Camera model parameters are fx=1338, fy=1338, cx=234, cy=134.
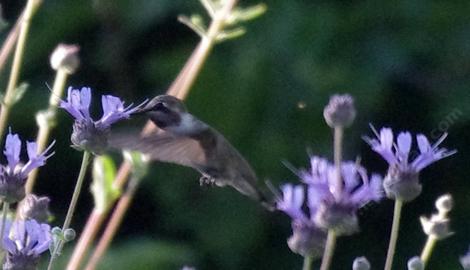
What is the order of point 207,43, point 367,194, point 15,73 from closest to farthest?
point 367,194, point 15,73, point 207,43

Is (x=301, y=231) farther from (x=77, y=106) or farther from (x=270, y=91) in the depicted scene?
(x=270, y=91)

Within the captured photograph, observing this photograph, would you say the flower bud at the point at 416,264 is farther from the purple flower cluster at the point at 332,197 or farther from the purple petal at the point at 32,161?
the purple petal at the point at 32,161

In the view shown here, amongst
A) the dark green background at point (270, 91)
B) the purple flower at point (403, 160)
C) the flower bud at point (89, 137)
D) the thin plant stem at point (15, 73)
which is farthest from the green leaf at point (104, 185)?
the dark green background at point (270, 91)

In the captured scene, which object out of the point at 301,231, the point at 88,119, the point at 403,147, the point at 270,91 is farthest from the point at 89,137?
the point at 270,91

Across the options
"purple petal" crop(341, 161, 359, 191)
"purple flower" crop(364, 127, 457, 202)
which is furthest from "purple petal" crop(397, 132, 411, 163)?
"purple petal" crop(341, 161, 359, 191)

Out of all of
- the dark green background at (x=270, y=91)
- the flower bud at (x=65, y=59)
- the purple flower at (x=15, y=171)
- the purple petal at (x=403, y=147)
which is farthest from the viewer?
the dark green background at (x=270, y=91)

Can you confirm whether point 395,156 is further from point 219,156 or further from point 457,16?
point 457,16

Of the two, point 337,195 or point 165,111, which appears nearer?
point 337,195

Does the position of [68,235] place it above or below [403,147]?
below
